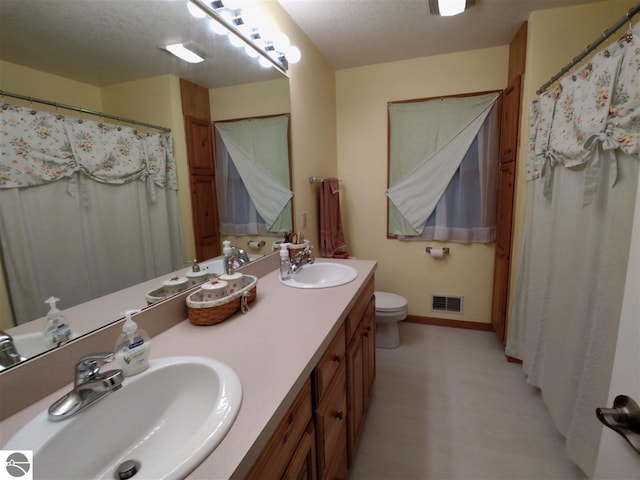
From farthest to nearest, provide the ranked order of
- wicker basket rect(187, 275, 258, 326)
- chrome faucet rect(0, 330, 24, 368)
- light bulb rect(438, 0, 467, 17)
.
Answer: light bulb rect(438, 0, 467, 17) < wicker basket rect(187, 275, 258, 326) < chrome faucet rect(0, 330, 24, 368)

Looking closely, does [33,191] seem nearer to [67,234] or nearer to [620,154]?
[67,234]

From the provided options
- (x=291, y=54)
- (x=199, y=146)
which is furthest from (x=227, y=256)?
(x=291, y=54)

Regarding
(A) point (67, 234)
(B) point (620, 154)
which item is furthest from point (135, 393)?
(B) point (620, 154)

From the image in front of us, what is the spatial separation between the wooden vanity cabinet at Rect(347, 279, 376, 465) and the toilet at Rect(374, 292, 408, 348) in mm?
620

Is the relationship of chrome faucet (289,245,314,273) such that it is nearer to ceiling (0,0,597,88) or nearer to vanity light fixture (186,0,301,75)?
ceiling (0,0,597,88)

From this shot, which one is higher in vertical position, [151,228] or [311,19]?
[311,19]

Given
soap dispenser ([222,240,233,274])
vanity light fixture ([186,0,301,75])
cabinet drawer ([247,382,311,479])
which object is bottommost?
cabinet drawer ([247,382,311,479])

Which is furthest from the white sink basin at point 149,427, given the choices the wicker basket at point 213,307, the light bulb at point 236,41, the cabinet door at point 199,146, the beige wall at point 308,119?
the light bulb at point 236,41

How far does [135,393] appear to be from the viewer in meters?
0.73

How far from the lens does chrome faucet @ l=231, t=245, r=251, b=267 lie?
60.1 inches

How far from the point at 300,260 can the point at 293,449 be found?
1126mm

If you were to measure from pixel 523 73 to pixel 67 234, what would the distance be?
273 centimetres

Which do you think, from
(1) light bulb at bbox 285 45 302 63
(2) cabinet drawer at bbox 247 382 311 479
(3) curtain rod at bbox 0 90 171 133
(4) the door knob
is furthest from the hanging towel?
(4) the door knob

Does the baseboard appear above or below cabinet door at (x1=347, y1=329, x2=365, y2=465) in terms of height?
below
